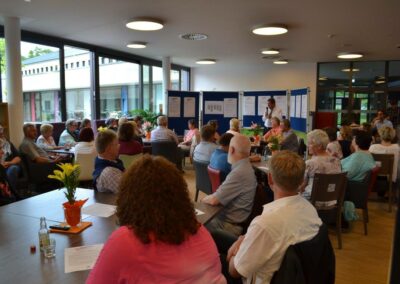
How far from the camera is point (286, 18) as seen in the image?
543cm

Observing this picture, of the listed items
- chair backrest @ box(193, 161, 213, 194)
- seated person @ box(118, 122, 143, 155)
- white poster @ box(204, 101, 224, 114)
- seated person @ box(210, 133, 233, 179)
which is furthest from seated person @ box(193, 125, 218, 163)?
white poster @ box(204, 101, 224, 114)

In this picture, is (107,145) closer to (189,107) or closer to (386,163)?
(386,163)

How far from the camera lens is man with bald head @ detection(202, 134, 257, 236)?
2557mm

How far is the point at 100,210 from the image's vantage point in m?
2.30

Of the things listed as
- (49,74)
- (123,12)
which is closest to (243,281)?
(123,12)

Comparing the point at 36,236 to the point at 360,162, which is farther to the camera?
the point at 360,162

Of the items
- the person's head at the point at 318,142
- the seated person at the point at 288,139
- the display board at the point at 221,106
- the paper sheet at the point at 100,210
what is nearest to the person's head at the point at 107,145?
the paper sheet at the point at 100,210

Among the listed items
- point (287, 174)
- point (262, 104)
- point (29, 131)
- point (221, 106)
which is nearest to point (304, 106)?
point (262, 104)

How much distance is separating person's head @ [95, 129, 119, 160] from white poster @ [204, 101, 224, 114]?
21.6 ft

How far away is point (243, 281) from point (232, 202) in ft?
3.18

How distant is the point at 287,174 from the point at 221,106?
24.8 ft

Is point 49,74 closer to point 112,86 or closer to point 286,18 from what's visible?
point 112,86

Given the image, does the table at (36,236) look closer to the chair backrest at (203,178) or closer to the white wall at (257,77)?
the chair backrest at (203,178)

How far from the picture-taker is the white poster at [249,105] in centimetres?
927
